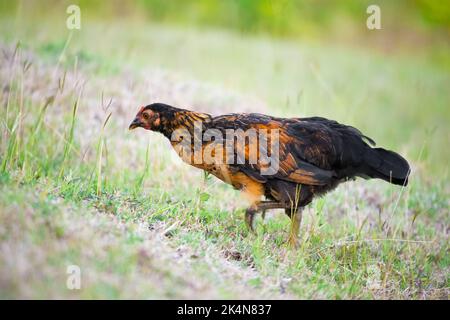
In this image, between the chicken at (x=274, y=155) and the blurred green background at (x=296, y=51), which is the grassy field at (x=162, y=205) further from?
the chicken at (x=274, y=155)

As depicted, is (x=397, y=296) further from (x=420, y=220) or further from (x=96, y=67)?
(x=96, y=67)

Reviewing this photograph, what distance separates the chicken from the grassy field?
341mm

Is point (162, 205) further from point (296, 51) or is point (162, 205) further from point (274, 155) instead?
point (296, 51)

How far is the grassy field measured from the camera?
13.6 ft

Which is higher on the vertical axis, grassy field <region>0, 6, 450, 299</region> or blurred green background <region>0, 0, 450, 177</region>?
blurred green background <region>0, 0, 450, 177</region>

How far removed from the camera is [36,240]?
4.00m

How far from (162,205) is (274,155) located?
1231mm

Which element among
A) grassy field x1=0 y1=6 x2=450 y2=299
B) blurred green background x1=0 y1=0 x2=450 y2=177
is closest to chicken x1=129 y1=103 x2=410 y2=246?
grassy field x1=0 y1=6 x2=450 y2=299

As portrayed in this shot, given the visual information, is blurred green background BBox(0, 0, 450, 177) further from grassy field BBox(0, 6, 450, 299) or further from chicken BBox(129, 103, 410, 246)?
chicken BBox(129, 103, 410, 246)

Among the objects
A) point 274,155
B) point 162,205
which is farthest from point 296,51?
point 162,205

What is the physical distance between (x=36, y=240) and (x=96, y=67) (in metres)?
6.54

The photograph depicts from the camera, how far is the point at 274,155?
5.52 m

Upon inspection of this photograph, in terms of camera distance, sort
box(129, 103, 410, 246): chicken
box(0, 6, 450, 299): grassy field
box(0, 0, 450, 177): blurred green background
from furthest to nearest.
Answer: box(0, 0, 450, 177): blurred green background, box(129, 103, 410, 246): chicken, box(0, 6, 450, 299): grassy field

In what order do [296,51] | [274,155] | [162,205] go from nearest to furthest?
[274,155] → [162,205] → [296,51]
